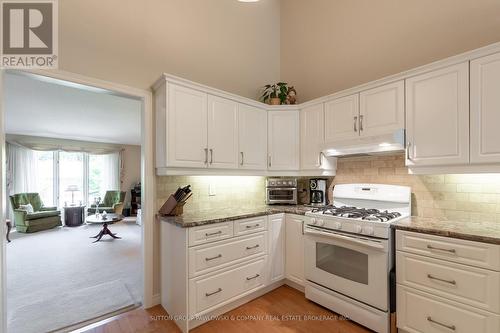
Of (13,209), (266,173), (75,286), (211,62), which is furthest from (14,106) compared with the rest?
(266,173)

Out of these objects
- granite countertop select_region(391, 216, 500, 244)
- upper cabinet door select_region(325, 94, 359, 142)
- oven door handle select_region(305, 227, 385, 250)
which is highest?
upper cabinet door select_region(325, 94, 359, 142)

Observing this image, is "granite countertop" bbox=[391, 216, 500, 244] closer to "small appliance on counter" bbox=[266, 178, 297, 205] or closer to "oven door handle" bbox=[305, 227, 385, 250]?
"oven door handle" bbox=[305, 227, 385, 250]

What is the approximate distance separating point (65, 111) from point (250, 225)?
4.58 m

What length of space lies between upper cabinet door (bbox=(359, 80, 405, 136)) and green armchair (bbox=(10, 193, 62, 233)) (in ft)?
24.9

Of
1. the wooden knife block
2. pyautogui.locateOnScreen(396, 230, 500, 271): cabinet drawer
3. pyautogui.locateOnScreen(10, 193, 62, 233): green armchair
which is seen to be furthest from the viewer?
pyautogui.locateOnScreen(10, 193, 62, 233): green armchair

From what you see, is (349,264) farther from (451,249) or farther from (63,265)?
(63,265)

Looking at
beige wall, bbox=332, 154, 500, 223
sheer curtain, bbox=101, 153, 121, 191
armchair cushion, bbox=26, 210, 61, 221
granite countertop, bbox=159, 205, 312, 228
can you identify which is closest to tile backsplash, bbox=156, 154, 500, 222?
beige wall, bbox=332, 154, 500, 223

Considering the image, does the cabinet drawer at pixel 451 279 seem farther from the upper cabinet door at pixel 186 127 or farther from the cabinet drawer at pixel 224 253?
the upper cabinet door at pixel 186 127

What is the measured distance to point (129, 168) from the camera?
866 centimetres

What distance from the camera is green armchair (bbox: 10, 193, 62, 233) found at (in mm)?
5691

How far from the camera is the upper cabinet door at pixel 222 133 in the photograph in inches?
98.4

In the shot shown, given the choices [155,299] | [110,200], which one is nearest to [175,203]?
[155,299]

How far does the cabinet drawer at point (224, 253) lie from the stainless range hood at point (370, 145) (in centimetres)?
126

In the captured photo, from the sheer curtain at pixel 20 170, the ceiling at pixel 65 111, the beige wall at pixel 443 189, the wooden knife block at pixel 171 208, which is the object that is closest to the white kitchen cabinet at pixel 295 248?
the beige wall at pixel 443 189
